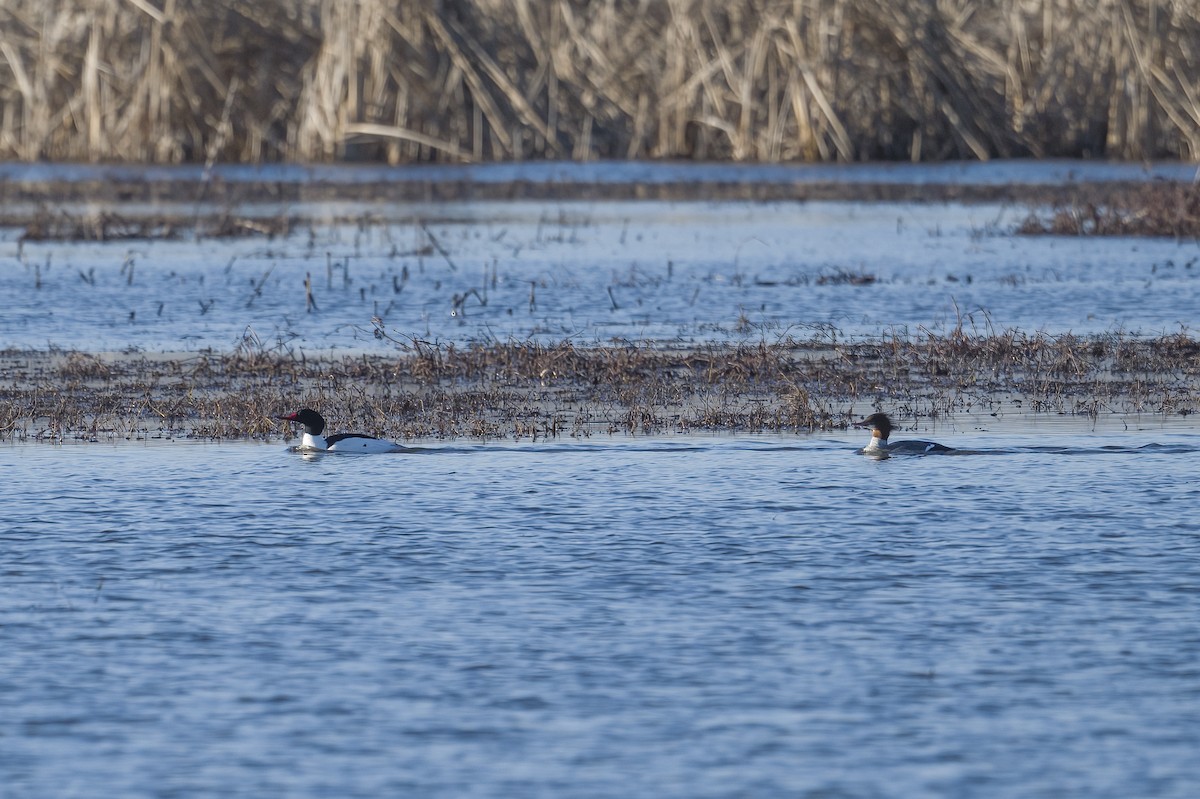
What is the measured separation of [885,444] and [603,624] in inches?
152

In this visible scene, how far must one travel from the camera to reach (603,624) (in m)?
7.88

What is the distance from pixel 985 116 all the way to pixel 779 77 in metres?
4.68

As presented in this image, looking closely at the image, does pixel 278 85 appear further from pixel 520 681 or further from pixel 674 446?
pixel 520 681

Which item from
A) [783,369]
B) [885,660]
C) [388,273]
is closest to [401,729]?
[885,660]

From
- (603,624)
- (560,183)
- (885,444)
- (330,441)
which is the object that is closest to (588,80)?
(560,183)

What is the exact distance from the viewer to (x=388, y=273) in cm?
2219

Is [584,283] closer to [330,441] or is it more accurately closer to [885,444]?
[330,441]

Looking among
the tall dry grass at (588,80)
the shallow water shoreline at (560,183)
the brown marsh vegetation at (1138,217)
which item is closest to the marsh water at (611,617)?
the brown marsh vegetation at (1138,217)

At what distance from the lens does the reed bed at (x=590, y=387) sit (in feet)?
41.8

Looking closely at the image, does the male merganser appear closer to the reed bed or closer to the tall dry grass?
the reed bed

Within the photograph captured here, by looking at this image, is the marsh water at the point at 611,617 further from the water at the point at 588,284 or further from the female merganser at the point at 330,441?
the water at the point at 588,284

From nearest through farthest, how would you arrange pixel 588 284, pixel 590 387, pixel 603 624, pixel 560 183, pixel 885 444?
pixel 603 624, pixel 885 444, pixel 590 387, pixel 588 284, pixel 560 183

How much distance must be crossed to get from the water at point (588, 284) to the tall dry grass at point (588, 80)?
966 cm

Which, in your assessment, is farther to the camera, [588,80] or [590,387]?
[588,80]
